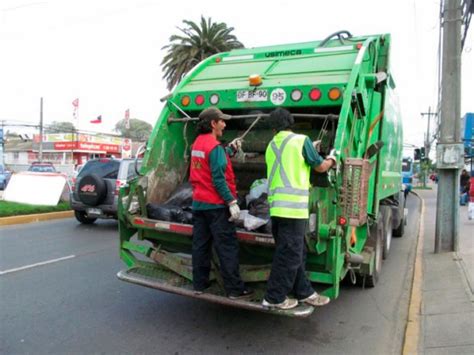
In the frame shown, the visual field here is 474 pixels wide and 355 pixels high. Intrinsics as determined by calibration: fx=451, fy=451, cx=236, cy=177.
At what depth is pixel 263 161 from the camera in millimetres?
5133

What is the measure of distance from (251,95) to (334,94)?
0.86m

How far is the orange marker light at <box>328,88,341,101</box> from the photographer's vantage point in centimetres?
426

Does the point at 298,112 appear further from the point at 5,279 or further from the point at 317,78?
the point at 5,279

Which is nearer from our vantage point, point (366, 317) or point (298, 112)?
point (366, 317)

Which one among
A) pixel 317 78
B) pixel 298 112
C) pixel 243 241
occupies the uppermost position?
pixel 317 78

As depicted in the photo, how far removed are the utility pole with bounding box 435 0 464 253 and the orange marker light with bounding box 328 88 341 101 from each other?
3486 mm

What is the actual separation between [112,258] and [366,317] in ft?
13.1

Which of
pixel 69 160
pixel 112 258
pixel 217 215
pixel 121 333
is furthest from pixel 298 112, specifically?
pixel 69 160

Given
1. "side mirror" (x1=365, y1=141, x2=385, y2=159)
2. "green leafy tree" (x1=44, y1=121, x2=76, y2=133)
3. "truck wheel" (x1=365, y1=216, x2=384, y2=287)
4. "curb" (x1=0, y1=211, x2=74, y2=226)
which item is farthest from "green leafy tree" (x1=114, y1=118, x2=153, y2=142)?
"side mirror" (x1=365, y1=141, x2=385, y2=159)

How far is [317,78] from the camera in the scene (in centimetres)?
449

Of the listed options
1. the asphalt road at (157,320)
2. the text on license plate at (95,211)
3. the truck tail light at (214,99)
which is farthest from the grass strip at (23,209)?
the truck tail light at (214,99)

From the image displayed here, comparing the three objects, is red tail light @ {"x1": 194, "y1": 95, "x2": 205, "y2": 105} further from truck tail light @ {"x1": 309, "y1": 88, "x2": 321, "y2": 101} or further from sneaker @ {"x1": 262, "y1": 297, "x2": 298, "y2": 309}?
sneaker @ {"x1": 262, "y1": 297, "x2": 298, "y2": 309}

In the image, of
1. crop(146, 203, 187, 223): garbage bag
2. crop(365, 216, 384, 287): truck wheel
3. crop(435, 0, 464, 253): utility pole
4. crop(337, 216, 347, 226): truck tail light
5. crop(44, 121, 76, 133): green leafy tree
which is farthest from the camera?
crop(44, 121, 76, 133): green leafy tree

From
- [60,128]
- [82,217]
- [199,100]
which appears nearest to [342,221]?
[199,100]
